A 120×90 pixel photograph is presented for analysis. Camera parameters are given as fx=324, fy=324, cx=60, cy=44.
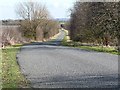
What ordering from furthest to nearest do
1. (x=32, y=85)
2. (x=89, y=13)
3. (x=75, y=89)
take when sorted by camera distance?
(x=89, y=13), (x=32, y=85), (x=75, y=89)

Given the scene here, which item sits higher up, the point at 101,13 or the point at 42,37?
the point at 101,13

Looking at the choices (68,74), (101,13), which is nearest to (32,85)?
(68,74)

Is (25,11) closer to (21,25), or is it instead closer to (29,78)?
(21,25)

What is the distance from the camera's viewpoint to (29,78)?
11516 millimetres

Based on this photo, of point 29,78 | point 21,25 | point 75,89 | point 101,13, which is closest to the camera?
point 75,89

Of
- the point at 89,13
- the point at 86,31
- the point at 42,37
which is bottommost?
the point at 42,37

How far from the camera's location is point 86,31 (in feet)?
131

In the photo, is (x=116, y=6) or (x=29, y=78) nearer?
(x=29, y=78)

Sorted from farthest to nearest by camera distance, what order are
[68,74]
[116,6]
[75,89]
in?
[116,6] → [68,74] → [75,89]

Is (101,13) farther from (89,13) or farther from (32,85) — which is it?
(32,85)

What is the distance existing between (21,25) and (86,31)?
102ft

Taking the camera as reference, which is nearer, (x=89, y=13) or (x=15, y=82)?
(x=15, y=82)

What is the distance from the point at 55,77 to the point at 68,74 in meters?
0.89

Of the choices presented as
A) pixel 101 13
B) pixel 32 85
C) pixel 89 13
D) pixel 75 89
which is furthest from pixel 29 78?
pixel 89 13
